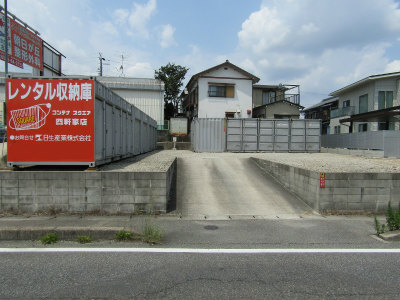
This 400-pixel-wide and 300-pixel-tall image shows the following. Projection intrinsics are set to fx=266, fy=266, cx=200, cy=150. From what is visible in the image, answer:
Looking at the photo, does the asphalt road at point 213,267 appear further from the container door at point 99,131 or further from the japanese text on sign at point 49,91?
the japanese text on sign at point 49,91

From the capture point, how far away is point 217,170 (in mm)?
10102

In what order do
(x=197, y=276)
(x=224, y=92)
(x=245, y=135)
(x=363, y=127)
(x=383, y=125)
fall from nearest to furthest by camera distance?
(x=197, y=276)
(x=245, y=135)
(x=383, y=125)
(x=363, y=127)
(x=224, y=92)

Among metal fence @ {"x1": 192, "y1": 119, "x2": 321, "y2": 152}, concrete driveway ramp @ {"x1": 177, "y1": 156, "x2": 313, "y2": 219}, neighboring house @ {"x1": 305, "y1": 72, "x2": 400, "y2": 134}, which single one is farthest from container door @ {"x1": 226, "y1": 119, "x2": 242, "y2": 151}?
neighboring house @ {"x1": 305, "y1": 72, "x2": 400, "y2": 134}

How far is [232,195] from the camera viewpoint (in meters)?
7.74

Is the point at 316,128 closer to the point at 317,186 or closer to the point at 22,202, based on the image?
the point at 317,186

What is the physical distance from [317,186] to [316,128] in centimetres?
1135

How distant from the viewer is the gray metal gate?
16.4 metres

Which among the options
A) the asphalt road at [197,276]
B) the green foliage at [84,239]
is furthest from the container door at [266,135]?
the green foliage at [84,239]

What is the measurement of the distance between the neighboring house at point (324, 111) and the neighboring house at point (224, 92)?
12985mm

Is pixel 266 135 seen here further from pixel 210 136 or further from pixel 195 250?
pixel 195 250

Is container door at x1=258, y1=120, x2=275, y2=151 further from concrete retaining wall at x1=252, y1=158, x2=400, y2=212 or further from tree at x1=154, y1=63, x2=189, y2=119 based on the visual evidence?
tree at x1=154, y1=63, x2=189, y2=119

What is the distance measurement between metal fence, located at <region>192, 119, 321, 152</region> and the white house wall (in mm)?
7426

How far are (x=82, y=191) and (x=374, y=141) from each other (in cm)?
1516

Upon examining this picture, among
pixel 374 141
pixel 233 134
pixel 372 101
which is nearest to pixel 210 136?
pixel 233 134
